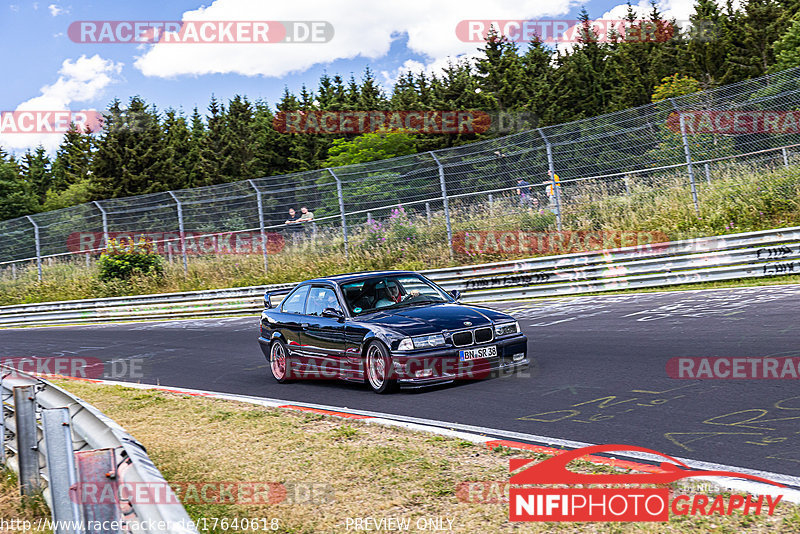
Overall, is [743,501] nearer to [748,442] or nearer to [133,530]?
[748,442]

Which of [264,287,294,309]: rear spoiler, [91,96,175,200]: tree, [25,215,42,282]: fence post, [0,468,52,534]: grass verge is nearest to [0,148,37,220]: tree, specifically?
[91,96,175,200]: tree

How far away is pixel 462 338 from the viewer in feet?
27.9

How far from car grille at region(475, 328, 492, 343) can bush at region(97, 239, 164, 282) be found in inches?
821

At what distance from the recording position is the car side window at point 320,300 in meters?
9.75

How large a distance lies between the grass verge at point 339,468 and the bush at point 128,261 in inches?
790

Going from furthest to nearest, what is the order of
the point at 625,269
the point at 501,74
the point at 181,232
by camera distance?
the point at 501,74 < the point at 181,232 < the point at 625,269

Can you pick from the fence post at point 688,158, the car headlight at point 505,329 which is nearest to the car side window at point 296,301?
the car headlight at point 505,329

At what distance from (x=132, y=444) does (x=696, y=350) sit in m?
6.74

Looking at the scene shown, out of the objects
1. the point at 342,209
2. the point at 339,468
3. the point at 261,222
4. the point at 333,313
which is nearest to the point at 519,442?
the point at 339,468

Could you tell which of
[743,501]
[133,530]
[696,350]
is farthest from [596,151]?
[133,530]

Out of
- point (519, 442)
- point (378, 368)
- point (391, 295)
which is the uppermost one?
point (391, 295)

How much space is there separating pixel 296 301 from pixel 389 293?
58.0 inches

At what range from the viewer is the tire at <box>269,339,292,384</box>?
10.3 m

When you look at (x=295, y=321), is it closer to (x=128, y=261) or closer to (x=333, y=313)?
(x=333, y=313)
